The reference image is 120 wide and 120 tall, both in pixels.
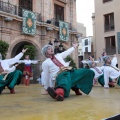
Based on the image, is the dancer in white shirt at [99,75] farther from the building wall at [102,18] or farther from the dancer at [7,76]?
the building wall at [102,18]

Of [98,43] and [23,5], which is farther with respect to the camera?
[98,43]

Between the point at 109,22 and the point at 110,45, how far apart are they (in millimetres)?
2603

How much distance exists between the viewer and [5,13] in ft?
44.8

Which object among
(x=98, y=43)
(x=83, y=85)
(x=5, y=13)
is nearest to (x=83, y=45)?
(x=98, y=43)

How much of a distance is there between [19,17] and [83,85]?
10297 millimetres

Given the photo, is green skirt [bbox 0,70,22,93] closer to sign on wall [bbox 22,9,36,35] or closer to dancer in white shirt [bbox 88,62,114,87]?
dancer in white shirt [bbox 88,62,114,87]

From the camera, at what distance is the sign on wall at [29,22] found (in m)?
14.8

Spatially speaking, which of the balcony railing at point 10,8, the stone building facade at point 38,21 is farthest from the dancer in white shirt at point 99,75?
the balcony railing at point 10,8

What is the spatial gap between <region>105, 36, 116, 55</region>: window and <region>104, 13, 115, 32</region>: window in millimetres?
993

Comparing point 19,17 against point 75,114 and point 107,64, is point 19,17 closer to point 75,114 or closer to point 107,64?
point 107,64

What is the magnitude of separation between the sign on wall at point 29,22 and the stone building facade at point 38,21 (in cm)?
28

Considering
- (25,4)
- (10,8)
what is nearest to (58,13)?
(25,4)

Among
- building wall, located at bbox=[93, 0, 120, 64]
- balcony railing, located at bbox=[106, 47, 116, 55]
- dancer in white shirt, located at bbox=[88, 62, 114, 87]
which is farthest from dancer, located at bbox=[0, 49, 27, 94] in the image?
building wall, located at bbox=[93, 0, 120, 64]

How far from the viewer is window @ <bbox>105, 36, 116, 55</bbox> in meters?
24.0
